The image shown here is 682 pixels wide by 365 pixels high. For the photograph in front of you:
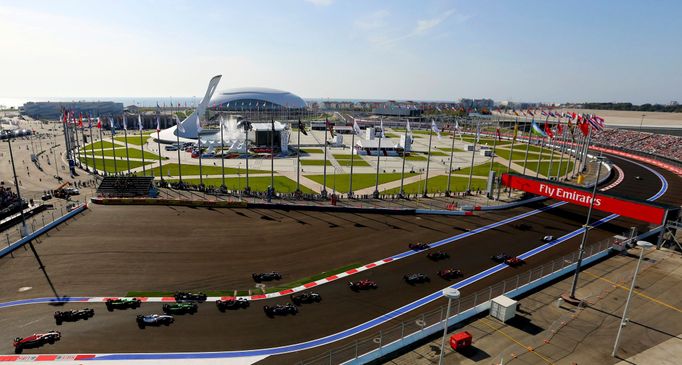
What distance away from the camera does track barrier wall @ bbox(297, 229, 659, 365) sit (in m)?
19.3

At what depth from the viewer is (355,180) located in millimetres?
67312

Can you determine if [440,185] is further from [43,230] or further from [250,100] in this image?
[250,100]

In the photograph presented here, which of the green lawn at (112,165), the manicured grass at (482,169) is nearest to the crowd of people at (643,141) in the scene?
the manicured grass at (482,169)

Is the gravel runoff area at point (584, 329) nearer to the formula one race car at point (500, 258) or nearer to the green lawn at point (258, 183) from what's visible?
the formula one race car at point (500, 258)

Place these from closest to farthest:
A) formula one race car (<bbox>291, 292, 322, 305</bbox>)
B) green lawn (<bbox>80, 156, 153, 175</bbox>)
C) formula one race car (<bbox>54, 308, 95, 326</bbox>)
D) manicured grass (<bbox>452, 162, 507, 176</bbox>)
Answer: formula one race car (<bbox>54, 308, 95, 326</bbox>)
formula one race car (<bbox>291, 292, 322, 305</bbox>)
green lawn (<bbox>80, 156, 153, 175</bbox>)
manicured grass (<bbox>452, 162, 507, 176</bbox>)

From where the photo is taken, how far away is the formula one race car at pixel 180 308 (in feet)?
79.7

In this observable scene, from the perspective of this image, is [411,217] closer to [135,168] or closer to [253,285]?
[253,285]

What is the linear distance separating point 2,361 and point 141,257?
13263 millimetres

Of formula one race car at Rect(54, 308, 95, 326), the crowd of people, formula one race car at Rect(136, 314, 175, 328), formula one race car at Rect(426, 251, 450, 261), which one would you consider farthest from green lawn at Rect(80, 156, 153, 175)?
the crowd of people

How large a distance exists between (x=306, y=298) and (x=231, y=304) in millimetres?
5344

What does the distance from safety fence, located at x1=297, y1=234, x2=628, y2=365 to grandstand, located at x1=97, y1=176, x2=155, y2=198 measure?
4465 cm

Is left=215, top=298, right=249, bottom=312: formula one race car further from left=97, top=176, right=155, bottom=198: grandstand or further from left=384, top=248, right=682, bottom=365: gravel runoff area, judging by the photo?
left=97, top=176, right=155, bottom=198: grandstand

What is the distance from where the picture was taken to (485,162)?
299 ft

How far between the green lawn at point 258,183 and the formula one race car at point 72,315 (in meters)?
34.5
